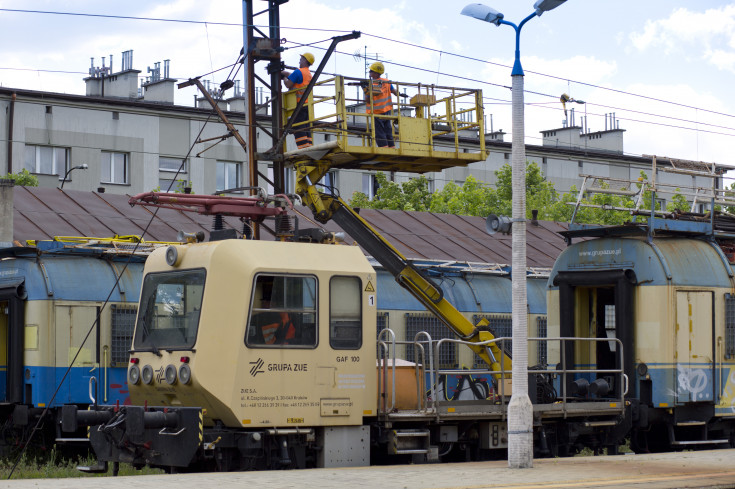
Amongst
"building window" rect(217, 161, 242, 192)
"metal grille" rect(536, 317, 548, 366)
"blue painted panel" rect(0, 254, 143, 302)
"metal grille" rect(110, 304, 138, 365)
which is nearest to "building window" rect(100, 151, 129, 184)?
"building window" rect(217, 161, 242, 192)

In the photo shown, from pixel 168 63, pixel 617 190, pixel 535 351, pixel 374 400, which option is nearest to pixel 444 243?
pixel 535 351

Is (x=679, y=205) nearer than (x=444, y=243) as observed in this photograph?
No

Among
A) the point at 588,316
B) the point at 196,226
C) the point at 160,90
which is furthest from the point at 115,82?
the point at 588,316

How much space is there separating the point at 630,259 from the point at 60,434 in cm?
900

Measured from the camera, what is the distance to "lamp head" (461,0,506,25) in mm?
14156

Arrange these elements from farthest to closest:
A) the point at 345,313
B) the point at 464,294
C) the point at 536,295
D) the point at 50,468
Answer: the point at 536,295 → the point at 464,294 → the point at 50,468 → the point at 345,313

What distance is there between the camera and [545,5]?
13.6 meters

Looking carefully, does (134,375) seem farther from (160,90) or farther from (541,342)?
(160,90)

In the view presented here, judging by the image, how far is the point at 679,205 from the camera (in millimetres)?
50062

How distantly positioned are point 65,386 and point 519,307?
24.3ft

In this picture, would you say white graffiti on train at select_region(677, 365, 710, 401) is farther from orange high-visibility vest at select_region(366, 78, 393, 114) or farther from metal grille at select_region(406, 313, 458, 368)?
orange high-visibility vest at select_region(366, 78, 393, 114)

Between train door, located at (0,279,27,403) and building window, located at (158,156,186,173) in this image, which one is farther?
building window, located at (158,156,186,173)

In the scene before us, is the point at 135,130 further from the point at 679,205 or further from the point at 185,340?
the point at 185,340

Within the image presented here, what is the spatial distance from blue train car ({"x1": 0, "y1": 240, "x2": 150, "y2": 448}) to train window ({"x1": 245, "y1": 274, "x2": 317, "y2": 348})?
176 inches
